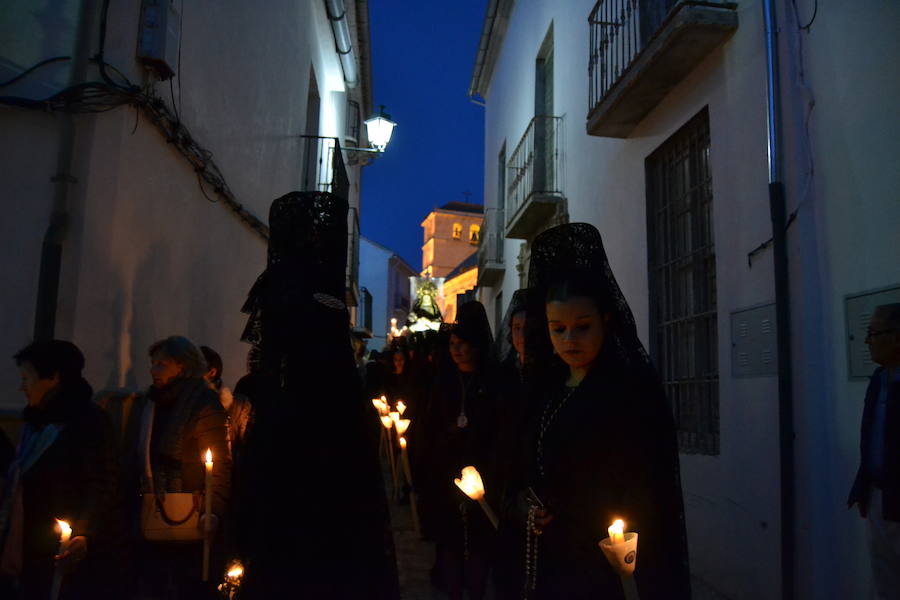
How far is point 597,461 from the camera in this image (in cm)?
209

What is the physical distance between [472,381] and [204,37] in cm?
377

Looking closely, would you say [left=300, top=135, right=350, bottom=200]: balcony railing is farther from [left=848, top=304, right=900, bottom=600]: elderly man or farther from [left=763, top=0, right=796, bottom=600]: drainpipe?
[left=848, top=304, right=900, bottom=600]: elderly man

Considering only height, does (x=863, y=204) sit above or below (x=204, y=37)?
below

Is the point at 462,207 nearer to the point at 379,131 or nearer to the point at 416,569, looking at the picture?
the point at 379,131

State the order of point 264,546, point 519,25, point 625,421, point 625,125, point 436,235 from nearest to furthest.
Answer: point 625,421 → point 264,546 → point 625,125 → point 519,25 → point 436,235

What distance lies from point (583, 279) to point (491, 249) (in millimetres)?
12297

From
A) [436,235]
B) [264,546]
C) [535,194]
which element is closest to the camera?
[264,546]

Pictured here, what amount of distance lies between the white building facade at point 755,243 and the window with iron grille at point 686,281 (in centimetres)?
2

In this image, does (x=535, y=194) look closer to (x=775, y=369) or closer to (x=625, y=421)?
(x=775, y=369)

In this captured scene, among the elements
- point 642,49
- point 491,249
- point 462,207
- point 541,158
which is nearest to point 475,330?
point 642,49

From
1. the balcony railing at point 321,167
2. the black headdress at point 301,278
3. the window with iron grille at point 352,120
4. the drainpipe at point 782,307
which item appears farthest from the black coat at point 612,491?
the window with iron grille at point 352,120

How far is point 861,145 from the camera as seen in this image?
358cm

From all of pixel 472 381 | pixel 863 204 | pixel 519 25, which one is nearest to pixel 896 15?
pixel 863 204

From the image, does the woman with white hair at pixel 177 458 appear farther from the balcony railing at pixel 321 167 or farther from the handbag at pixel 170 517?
the balcony railing at pixel 321 167
